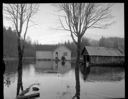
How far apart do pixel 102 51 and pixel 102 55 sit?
2.39 ft

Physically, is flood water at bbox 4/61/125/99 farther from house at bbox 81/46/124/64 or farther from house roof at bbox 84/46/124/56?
house roof at bbox 84/46/124/56

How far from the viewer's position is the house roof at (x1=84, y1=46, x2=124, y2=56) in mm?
14102

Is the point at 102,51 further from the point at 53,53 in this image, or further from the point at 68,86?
the point at 53,53

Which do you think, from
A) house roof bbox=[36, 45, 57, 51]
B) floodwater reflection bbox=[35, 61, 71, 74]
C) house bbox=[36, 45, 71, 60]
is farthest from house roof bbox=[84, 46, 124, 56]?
house roof bbox=[36, 45, 57, 51]

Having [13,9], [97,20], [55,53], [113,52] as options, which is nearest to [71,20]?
[97,20]

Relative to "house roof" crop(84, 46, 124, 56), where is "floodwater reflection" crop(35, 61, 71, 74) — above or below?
below

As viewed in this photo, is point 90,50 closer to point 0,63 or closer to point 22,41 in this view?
point 22,41

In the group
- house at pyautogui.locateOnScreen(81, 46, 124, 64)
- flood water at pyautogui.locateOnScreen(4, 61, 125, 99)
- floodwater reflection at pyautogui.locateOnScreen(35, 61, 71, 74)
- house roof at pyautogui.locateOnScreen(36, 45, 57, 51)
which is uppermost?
house roof at pyautogui.locateOnScreen(36, 45, 57, 51)

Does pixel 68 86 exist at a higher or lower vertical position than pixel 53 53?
lower

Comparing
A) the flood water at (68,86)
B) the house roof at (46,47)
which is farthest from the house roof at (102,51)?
the house roof at (46,47)

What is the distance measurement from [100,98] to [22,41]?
4.38 meters

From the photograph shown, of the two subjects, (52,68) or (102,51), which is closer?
(52,68)

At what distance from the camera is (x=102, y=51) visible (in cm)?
1455

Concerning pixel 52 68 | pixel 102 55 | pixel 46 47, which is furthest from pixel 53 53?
pixel 52 68
